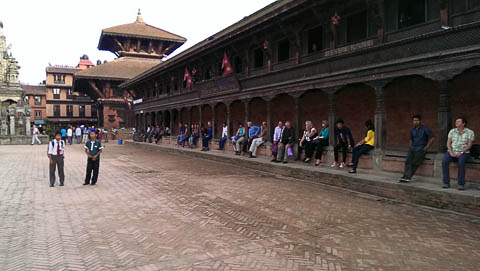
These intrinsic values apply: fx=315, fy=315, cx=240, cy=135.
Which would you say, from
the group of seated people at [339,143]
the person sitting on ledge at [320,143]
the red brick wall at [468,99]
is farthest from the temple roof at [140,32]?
the red brick wall at [468,99]

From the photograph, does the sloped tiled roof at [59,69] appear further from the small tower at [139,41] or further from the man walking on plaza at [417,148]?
the man walking on plaza at [417,148]

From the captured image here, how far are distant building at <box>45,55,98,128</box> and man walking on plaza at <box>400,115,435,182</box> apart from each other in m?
68.9

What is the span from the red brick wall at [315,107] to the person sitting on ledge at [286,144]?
5.34ft

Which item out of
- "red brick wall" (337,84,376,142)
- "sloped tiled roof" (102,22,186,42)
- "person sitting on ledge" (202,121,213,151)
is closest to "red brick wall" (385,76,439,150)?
"red brick wall" (337,84,376,142)

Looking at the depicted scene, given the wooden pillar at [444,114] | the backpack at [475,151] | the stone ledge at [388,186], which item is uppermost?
the wooden pillar at [444,114]

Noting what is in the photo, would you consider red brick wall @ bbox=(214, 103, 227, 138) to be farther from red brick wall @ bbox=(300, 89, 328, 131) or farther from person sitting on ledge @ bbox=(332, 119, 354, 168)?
person sitting on ledge @ bbox=(332, 119, 354, 168)

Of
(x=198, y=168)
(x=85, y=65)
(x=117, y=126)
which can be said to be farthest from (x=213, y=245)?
(x=85, y=65)

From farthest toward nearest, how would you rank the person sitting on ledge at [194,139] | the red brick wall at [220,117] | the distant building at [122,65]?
the distant building at [122,65] → the red brick wall at [220,117] → the person sitting on ledge at [194,139]

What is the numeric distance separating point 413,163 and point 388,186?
880 millimetres

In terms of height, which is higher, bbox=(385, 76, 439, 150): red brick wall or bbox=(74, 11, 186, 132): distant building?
bbox=(74, 11, 186, 132): distant building

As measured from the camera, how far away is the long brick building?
26.8 feet

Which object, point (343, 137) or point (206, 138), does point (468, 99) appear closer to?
point (343, 137)

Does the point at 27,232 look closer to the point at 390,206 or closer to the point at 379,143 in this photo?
the point at 390,206

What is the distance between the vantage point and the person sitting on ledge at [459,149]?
22.7 ft
